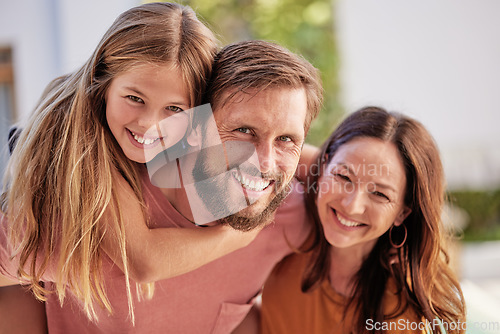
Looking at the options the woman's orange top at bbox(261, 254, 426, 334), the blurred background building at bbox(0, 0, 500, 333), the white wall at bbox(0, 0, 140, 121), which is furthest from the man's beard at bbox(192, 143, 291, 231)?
the blurred background building at bbox(0, 0, 500, 333)

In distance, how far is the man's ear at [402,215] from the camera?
1.03 metres

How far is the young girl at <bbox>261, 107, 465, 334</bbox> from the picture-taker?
988mm

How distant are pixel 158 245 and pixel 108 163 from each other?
162mm

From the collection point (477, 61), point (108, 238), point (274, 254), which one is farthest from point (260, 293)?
point (477, 61)

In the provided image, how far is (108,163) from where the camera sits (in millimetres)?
862

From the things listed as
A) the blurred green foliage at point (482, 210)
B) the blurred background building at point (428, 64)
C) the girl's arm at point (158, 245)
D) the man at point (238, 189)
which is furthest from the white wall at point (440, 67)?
the girl's arm at point (158, 245)

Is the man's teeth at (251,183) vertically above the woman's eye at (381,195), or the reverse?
the man's teeth at (251,183)

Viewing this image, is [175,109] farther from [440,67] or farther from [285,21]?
[285,21]

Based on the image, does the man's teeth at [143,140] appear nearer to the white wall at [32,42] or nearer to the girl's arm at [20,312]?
the girl's arm at [20,312]

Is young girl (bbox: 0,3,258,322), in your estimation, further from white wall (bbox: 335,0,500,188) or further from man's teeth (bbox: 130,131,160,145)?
white wall (bbox: 335,0,500,188)

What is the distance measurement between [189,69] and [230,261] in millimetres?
410

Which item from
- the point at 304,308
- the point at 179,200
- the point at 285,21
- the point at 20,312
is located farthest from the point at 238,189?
the point at 285,21

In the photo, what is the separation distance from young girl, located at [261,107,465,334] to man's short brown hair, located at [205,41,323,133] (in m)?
0.19

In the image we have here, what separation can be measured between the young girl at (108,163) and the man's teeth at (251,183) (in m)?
0.12
